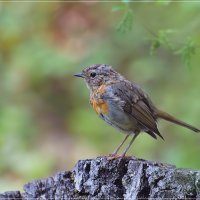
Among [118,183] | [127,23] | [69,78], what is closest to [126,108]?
[127,23]

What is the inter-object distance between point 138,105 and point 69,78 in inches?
193

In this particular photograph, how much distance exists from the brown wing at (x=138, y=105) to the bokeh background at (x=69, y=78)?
7.08 ft

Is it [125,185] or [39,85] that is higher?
[39,85]

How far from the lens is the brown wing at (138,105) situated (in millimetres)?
6445

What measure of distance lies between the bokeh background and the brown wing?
2158 mm

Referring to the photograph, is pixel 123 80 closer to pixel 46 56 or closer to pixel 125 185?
pixel 125 185

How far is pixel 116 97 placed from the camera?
6.57 metres

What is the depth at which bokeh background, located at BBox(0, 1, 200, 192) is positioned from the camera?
9.43m

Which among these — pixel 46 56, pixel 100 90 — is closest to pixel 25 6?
pixel 46 56

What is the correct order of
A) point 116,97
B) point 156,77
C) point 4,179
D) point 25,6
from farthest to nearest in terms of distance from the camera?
point 25,6, point 156,77, point 4,179, point 116,97

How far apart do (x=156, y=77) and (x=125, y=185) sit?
5499mm

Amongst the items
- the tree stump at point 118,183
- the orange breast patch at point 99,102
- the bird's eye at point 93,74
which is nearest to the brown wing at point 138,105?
the orange breast patch at point 99,102

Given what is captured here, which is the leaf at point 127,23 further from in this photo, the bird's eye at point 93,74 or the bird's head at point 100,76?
the bird's eye at point 93,74

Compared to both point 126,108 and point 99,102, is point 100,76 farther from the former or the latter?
point 126,108
